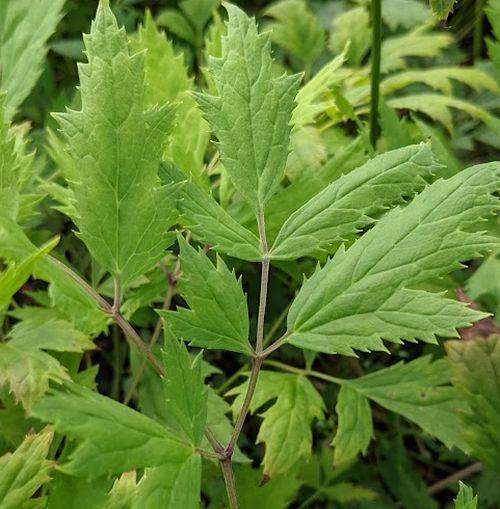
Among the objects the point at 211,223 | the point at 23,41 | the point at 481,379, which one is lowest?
the point at 481,379

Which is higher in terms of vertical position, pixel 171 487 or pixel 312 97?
pixel 312 97

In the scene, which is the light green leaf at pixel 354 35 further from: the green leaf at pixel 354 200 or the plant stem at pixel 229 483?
the plant stem at pixel 229 483

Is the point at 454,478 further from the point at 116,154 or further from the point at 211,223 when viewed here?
the point at 116,154

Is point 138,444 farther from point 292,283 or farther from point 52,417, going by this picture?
point 292,283

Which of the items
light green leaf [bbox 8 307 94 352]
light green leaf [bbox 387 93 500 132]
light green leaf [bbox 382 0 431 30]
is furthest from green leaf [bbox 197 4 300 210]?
light green leaf [bbox 382 0 431 30]

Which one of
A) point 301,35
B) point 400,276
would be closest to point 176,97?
point 400,276

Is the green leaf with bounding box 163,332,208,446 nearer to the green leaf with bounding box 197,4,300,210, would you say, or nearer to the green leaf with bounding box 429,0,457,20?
the green leaf with bounding box 197,4,300,210

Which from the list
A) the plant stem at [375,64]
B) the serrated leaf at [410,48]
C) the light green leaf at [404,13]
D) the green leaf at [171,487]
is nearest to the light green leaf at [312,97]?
the plant stem at [375,64]
